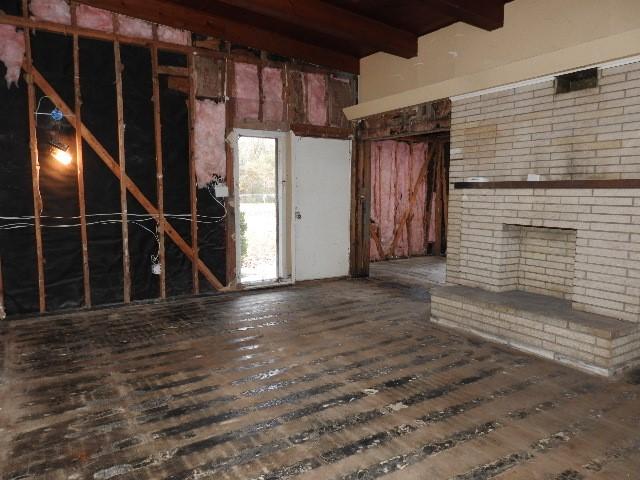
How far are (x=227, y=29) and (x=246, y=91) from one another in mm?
803

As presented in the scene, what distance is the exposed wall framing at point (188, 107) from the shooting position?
4898 mm

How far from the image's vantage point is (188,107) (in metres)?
5.64

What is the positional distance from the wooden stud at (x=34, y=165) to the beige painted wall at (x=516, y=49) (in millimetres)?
4312

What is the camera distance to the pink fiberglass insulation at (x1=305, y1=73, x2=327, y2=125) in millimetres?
6590

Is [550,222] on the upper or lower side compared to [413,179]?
lower

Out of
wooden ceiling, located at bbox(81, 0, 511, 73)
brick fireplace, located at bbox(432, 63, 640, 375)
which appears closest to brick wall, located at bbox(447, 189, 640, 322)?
brick fireplace, located at bbox(432, 63, 640, 375)

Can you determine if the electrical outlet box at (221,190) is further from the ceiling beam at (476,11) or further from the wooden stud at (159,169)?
the ceiling beam at (476,11)

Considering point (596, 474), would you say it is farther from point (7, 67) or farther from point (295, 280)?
point (7, 67)

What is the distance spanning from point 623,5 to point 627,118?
91cm

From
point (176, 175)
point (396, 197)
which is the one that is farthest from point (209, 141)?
point (396, 197)

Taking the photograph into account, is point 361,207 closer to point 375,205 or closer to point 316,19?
point 375,205

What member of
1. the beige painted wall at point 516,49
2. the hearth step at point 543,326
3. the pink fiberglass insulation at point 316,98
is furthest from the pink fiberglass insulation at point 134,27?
the hearth step at point 543,326

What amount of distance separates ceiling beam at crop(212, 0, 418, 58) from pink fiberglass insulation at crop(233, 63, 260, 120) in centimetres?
114

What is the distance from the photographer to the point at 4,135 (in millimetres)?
4695
